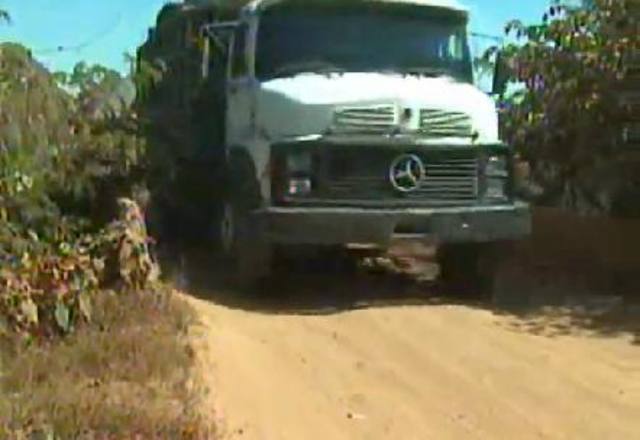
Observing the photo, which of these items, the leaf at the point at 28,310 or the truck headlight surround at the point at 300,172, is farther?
the truck headlight surround at the point at 300,172

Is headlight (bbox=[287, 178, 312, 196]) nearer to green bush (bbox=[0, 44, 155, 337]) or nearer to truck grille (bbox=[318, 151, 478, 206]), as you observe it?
truck grille (bbox=[318, 151, 478, 206])

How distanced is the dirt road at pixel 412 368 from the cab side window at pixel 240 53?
1.95m

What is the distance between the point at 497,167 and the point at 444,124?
57 cm

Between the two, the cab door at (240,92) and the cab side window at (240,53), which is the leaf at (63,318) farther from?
the cab side window at (240,53)

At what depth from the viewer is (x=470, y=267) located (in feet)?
36.2

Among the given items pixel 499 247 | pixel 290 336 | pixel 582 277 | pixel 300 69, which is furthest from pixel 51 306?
pixel 582 277

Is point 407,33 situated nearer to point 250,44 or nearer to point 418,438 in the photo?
point 250,44

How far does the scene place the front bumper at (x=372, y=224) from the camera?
9.72 m

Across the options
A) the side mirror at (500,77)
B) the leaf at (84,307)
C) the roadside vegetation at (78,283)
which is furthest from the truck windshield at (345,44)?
the leaf at (84,307)

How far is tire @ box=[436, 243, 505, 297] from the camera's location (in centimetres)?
1083

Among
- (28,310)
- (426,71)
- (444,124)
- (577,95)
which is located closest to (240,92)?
(426,71)

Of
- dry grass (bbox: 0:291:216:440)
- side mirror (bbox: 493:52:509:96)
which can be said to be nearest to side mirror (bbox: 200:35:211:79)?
side mirror (bbox: 493:52:509:96)

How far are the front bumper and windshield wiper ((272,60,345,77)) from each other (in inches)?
51.3

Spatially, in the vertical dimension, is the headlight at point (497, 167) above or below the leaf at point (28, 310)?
above
